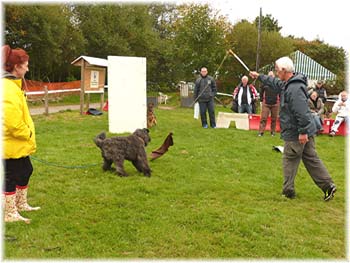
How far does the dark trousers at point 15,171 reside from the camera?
14.6 ft

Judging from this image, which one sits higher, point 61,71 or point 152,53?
point 152,53

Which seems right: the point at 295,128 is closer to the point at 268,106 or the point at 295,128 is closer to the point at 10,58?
the point at 10,58

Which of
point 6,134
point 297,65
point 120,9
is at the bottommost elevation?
point 6,134

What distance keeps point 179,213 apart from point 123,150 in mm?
2001

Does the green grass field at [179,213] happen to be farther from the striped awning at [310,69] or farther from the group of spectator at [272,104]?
the striped awning at [310,69]

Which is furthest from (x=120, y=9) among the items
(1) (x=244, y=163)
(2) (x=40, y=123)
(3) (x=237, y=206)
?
(3) (x=237, y=206)

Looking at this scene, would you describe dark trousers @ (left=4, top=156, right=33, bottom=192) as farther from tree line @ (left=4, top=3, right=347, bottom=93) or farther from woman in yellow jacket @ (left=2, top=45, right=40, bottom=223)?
tree line @ (left=4, top=3, right=347, bottom=93)

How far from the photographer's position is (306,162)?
5871mm

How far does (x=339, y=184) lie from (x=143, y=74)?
21.4 feet

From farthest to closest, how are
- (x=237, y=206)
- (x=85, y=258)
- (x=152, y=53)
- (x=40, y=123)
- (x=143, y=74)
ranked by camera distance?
(x=152, y=53)
(x=40, y=123)
(x=143, y=74)
(x=237, y=206)
(x=85, y=258)

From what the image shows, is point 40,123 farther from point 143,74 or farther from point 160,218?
point 160,218

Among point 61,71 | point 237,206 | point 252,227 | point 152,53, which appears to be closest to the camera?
point 252,227

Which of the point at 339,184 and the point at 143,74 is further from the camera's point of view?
the point at 143,74

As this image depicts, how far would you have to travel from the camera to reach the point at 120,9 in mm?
32594
